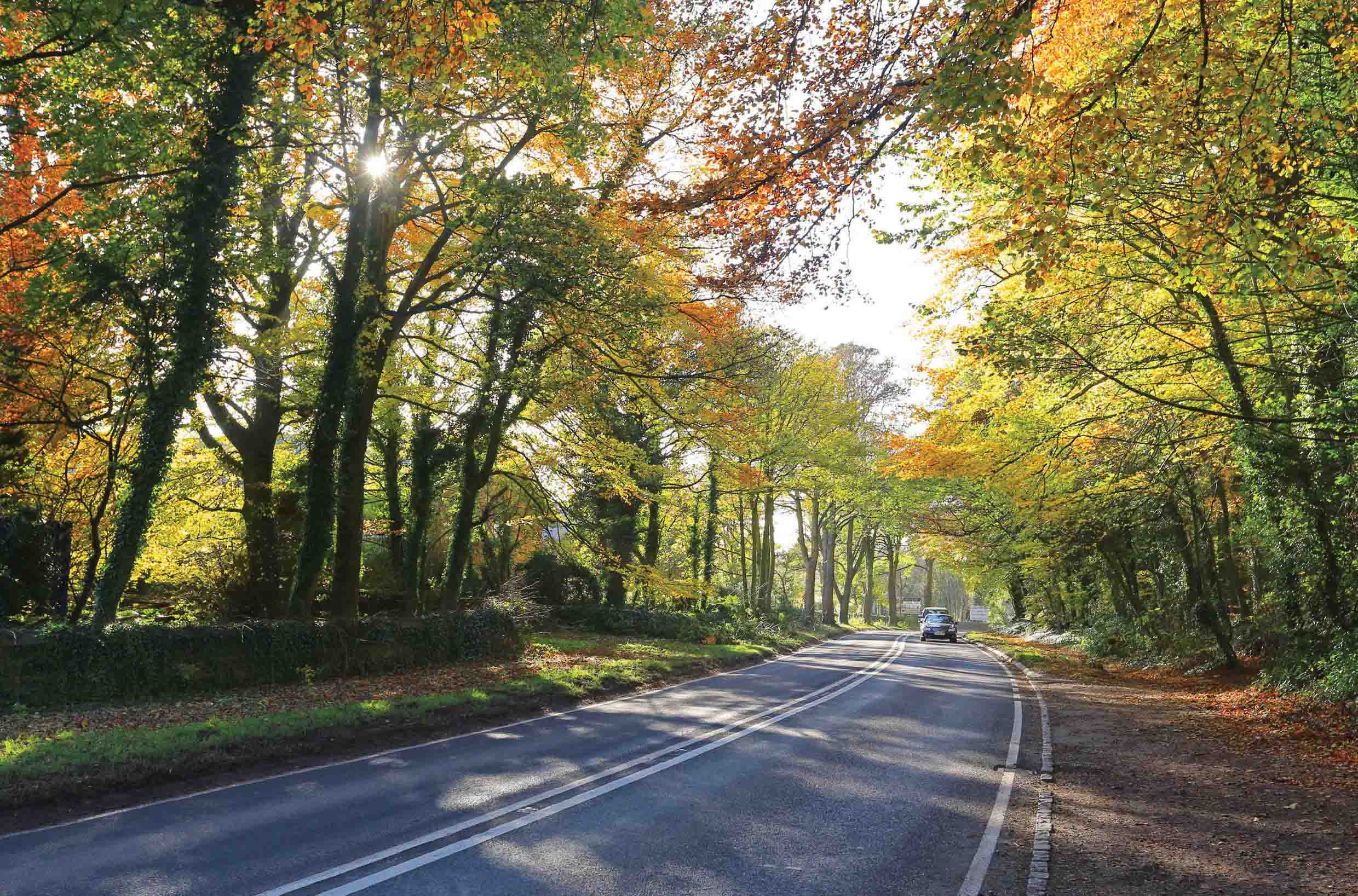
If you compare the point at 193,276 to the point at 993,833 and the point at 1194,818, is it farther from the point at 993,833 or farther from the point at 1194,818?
the point at 1194,818

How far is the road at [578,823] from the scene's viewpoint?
5293mm

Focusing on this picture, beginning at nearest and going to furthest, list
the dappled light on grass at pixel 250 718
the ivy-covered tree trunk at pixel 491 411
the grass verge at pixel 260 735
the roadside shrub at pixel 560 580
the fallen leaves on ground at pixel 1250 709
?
the grass verge at pixel 260 735, the dappled light on grass at pixel 250 718, the fallen leaves on ground at pixel 1250 709, the ivy-covered tree trunk at pixel 491 411, the roadside shrub at pixel 560 580

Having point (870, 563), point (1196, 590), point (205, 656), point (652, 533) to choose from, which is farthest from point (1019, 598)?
point (205, 656)

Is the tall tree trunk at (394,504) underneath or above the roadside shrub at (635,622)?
above

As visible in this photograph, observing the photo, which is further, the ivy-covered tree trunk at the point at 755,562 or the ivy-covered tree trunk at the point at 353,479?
the ivy-covered tree trunk at the point at 755,562

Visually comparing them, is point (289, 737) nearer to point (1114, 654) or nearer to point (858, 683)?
point (858, 683)

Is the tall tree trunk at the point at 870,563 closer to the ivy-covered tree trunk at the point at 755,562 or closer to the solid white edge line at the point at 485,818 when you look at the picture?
the ivy-covered tree trunk at the point at 755,562

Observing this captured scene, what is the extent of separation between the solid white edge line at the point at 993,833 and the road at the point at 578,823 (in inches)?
1.5

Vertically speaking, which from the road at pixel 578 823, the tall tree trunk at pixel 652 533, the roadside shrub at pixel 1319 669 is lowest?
the road at pixel 578 823

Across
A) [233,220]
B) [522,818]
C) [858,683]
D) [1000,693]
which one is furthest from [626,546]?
[522,818]

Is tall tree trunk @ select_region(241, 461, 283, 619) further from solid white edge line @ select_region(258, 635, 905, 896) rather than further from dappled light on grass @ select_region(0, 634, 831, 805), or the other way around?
solid white edge line @ select_region(258, 635, 905, 896)

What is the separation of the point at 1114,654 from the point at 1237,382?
1732cm

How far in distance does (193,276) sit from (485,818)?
10312 millimetres

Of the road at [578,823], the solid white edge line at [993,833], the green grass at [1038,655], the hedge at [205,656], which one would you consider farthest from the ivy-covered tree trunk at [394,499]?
the green grass at [1038,655]
